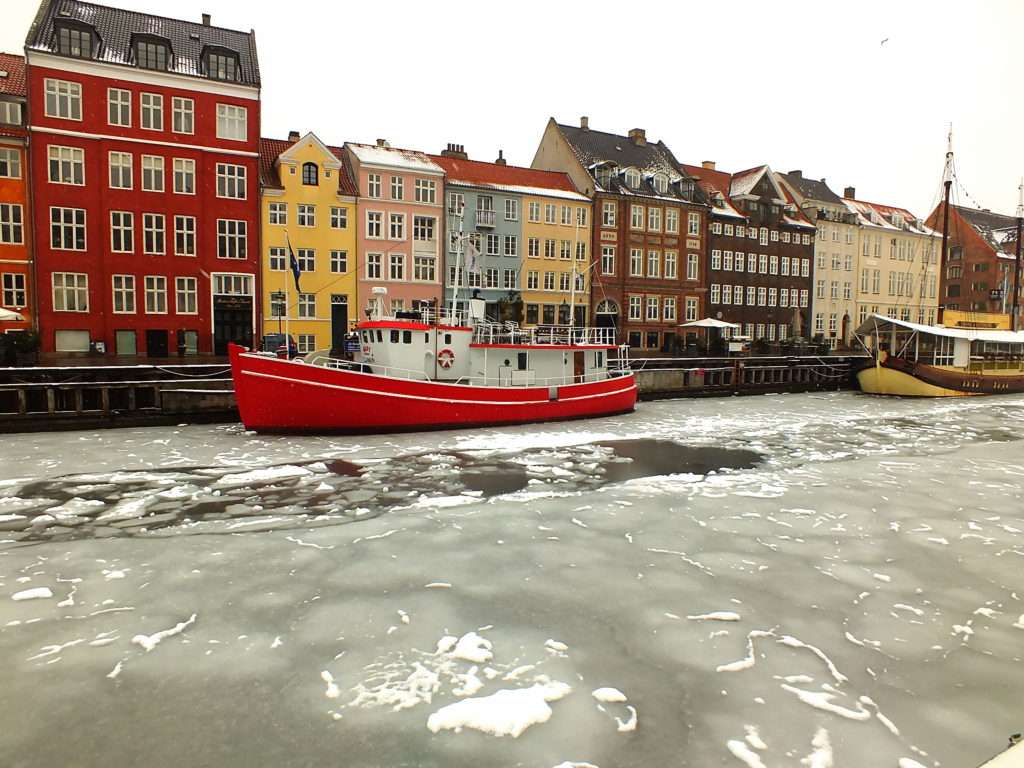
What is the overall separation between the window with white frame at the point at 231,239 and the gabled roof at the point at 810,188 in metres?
46.4

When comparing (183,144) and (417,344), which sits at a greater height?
(183,144)

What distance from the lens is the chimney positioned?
1823 inches

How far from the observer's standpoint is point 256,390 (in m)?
19.5

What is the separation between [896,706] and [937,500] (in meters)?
8.45

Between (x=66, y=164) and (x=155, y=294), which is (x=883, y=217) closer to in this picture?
(x=155, y=294)

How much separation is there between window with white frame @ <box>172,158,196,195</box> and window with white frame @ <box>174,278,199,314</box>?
4726 millimetres

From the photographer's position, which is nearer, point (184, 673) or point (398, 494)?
point (184, 673)

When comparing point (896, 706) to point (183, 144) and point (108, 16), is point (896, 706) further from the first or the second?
point (108, 16)

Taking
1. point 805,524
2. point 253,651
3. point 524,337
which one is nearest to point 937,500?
point 805,524

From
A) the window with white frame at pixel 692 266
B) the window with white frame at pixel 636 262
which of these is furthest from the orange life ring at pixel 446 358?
the window with white frame at pixel 692 266

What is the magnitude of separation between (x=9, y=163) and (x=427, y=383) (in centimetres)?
2690

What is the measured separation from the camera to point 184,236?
35.3m

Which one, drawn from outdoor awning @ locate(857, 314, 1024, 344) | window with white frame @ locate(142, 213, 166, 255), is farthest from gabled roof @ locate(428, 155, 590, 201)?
outdoor awning @ locate(857, 314, 1024, 344)

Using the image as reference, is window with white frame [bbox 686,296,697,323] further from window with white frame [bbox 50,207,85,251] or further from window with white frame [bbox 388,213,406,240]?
window with white frame [bbox 50,207,85,251]
